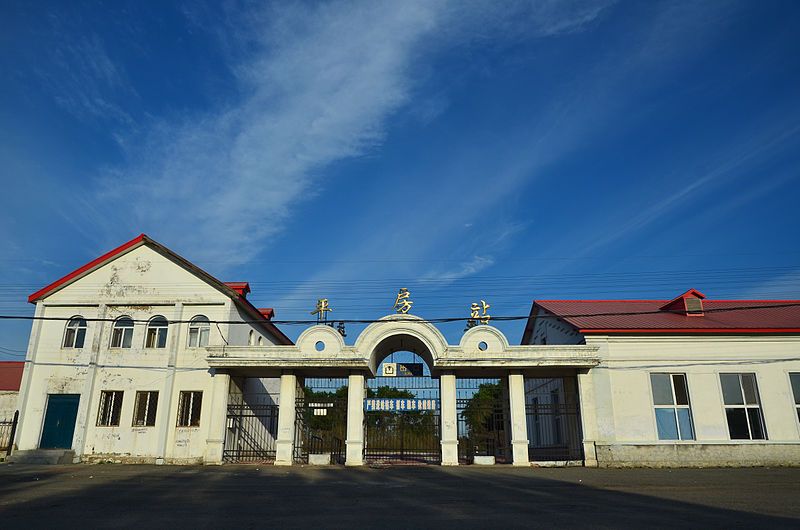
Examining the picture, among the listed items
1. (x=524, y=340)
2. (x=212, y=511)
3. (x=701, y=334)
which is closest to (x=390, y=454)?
(x=524, y=340)

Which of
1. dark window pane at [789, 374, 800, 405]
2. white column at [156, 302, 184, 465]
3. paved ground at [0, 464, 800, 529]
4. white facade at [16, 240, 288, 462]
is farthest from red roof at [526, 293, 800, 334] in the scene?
white column at [156, 302, 184, 465]

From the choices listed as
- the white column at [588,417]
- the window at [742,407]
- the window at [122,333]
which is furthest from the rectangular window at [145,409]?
the window at [742,407]

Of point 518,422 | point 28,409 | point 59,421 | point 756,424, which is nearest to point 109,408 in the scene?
point 59,421

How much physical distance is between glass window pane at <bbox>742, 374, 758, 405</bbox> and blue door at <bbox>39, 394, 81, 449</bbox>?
24.8m

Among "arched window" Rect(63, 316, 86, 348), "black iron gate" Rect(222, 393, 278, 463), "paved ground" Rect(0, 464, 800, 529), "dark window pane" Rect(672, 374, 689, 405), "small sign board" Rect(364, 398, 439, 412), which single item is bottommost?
"paved ground" Rect(0, 464, 800, 529)

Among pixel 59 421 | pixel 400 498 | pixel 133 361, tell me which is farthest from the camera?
pixel 133 361

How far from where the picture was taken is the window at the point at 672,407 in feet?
63.5

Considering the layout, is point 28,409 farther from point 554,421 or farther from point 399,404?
point 554,421

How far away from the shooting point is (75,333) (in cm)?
2234

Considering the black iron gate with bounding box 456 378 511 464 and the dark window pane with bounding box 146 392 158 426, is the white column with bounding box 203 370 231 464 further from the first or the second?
the black iron gate with bounding box 456 378 511 464

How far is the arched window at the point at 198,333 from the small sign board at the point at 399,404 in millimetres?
7047

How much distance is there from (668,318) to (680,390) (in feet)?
10.7

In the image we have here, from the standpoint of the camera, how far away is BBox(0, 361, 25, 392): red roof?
28.8 m

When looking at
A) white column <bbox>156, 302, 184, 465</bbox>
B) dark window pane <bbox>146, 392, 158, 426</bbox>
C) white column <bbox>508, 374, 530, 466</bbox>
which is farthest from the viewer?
dark window pane <bbox>146, 392, 158, 426</bbox>
